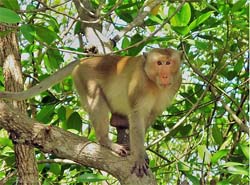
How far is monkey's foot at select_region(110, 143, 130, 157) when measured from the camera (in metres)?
4.32

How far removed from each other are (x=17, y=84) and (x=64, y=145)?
0.90 meters

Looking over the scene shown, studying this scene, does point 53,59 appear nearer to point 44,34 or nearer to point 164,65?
point 164,65

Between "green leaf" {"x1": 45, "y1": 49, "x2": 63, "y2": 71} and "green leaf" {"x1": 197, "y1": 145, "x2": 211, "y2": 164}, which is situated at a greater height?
"green leaf" {"x1": 45, "y1": 49, "x2": 63, "y2": 71}

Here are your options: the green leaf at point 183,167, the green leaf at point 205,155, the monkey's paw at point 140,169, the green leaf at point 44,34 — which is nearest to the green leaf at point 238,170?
the green leaf at point 205,155

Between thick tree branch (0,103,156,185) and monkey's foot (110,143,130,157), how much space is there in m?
0.22

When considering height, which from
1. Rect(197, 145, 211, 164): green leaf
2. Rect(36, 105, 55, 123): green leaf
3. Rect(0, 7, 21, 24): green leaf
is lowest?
Rect(197, 145, 211, 164): green leaf

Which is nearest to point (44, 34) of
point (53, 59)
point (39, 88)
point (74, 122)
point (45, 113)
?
point (39, 88)

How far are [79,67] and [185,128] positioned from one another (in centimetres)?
121

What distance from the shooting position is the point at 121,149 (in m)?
4.46

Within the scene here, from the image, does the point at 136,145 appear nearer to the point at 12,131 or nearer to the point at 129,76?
the point at 129,76

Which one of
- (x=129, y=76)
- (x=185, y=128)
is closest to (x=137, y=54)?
(x=129, y=76)

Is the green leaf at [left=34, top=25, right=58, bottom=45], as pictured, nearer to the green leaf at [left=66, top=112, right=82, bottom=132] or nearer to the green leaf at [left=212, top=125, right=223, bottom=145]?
the green leaf at [left=66, top=112, right=82, bottom=132]

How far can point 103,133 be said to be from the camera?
4.68 metres

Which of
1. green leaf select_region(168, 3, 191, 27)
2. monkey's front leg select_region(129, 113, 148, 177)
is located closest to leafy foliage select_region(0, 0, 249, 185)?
green leaf select_region(168, 3, 191, 27)
